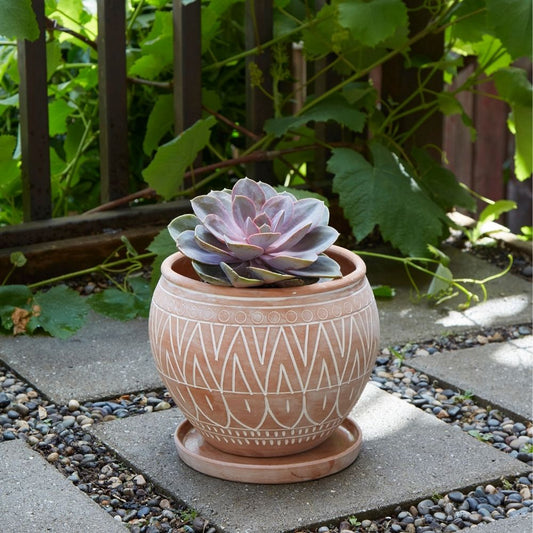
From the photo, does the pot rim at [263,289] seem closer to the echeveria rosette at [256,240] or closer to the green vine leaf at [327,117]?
the echeveria rosette at [256,240]

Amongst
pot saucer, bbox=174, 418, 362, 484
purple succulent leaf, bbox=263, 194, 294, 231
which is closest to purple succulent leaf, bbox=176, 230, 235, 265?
purple succulent leaf, bbox=263, 194, 294, 231

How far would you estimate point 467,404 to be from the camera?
2119mm

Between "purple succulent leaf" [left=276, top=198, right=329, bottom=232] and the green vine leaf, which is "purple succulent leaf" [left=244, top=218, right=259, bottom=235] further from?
the green vine leaf

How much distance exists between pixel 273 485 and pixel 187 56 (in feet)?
5.06

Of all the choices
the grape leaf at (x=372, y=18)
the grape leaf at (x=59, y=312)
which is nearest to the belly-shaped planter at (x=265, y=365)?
the grape leaf at (x=59, y=312)

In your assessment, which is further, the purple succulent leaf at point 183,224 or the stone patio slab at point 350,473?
the purple succulent leaf at point 183,224

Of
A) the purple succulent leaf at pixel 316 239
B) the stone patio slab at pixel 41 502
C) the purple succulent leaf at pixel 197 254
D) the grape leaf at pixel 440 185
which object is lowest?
the stone patio slab at pixel 41 502

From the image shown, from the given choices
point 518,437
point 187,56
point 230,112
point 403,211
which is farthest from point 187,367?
point 230,112

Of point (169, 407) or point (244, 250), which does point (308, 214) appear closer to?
point (244, 250)

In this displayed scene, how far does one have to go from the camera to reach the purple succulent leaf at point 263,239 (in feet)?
5.26

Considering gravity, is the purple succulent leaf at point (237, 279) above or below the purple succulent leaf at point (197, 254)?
below

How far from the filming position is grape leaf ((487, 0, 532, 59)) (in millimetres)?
2494

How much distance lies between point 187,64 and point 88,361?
1021 mm

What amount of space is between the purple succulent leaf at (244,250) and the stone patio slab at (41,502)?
18.7 inches
